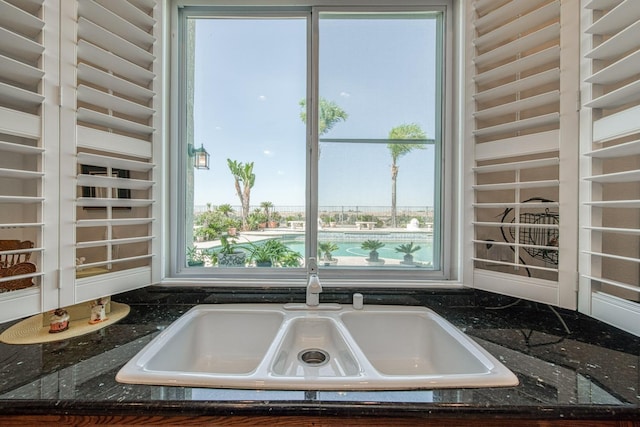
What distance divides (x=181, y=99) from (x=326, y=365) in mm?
1563

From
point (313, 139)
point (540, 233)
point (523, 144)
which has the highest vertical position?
point (313, 139)

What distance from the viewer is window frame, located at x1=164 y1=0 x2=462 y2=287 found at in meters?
1.42

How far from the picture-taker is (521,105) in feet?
3.60

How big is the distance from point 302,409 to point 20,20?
154cm

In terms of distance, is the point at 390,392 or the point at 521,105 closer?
the point at 390,392

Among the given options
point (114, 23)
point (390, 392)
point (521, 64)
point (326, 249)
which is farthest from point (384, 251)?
point (114, 23)

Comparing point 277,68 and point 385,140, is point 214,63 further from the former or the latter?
point 385,140

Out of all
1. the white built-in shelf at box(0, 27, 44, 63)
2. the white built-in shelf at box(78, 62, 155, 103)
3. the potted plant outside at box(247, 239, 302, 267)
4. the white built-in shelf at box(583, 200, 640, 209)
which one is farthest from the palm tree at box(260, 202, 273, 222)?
the white built-in shelf at box(583, 200, 640, 209)

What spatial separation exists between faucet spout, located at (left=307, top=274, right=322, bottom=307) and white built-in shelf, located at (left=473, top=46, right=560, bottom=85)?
122cm

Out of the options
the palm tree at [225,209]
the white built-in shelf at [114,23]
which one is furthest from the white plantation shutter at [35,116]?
the palm tree at [225,209]

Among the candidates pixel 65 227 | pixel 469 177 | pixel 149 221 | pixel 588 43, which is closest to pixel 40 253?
pixel 65 227

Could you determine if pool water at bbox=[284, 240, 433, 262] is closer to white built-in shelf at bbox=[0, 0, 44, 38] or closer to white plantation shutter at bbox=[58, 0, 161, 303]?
white plantation shutter at bbox=[58, 0, 161, 303]

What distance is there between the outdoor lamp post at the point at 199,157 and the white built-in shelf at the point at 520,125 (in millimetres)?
1420

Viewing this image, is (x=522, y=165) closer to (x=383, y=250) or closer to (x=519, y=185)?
(x=519, y=185)
